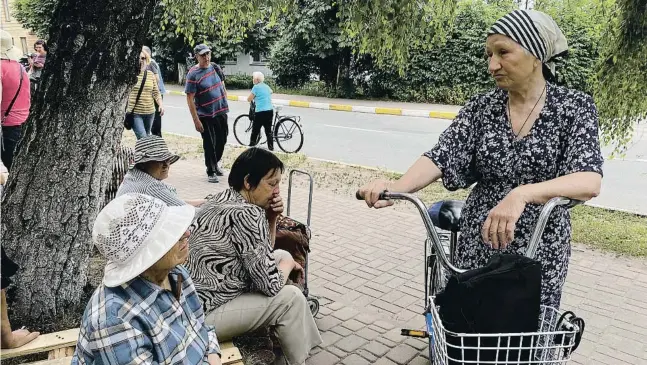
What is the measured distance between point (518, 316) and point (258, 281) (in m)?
1.52

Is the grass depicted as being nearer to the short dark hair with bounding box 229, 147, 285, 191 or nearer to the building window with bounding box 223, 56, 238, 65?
the short dark hair with bounding box 229, 147, 285, 191

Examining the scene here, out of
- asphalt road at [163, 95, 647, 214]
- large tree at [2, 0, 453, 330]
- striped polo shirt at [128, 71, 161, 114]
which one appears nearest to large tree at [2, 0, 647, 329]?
large tree at [2, 0, 453, 330]

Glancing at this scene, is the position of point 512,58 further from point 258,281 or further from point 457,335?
point 258,281

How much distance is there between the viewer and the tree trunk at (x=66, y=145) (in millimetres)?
3090

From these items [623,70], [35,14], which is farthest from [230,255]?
[35,14]

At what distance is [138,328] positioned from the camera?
5.96 feet

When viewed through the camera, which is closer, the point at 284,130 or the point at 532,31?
the point at 532,31

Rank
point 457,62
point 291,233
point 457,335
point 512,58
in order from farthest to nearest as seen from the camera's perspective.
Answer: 1. point 457,62
2. point 291,233
3. point 512,58
4. point 457,335

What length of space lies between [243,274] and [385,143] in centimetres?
934

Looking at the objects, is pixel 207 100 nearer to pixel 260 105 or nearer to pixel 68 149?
pixel 260 105

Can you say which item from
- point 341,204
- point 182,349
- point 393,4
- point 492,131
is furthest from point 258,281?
point 341,204

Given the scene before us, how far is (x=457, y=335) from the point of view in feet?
5.06

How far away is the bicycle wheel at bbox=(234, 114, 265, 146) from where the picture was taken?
11.7 metres

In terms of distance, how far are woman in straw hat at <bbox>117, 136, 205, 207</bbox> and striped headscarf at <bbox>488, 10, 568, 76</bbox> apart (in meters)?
2.64
